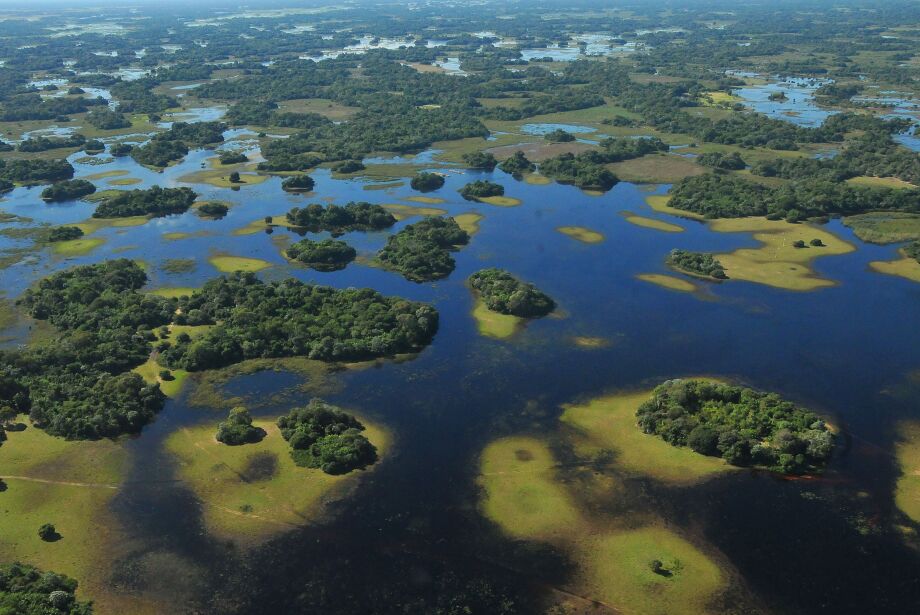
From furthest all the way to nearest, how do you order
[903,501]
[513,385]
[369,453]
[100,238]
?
[100,238]
[513,385]
[369,453]
[903,501]

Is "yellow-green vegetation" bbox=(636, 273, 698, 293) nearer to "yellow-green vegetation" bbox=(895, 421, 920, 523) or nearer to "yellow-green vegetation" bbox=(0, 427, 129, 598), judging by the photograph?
"yellow-green vegetation" bbox=(895, 421, 920, 523)

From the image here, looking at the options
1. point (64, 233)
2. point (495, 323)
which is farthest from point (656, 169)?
point (64, 233)

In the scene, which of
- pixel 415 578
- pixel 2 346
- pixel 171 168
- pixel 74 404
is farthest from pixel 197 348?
pixel 171 168

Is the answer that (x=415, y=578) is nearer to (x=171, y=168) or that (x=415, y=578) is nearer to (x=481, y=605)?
(x=481, y=605)

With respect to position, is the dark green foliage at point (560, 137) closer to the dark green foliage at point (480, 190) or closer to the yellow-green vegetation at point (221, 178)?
the dark green foliage at point (480, 190)

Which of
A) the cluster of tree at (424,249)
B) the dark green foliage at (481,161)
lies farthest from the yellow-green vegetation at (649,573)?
the dark green foliage at (481,161)
